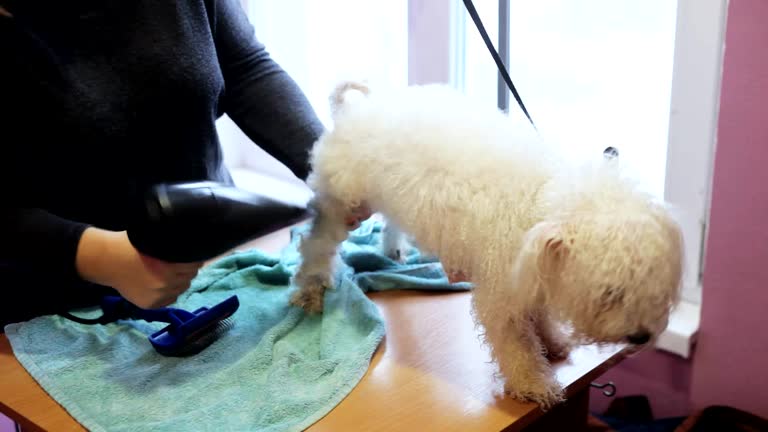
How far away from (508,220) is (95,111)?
1.65 feet

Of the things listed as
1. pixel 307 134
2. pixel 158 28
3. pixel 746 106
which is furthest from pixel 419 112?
pixel 746 106

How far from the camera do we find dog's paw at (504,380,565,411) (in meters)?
0.79

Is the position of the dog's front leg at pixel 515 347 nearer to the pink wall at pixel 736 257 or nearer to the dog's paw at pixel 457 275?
the dog's paw at pixel 457 275

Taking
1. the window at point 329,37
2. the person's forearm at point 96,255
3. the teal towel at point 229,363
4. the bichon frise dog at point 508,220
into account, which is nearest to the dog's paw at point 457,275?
the bichon frise dog at point 508,220

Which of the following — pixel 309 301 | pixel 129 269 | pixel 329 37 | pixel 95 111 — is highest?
pixel 329 37

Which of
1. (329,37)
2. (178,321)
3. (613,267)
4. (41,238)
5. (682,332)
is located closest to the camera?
(613,267)

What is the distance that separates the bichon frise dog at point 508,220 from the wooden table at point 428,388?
0.11 feet

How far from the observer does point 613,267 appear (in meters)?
0.70

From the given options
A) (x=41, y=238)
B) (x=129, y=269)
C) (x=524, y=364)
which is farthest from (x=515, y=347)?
(x=41, y=238)

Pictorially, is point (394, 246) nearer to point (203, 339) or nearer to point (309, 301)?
point (309, 301)

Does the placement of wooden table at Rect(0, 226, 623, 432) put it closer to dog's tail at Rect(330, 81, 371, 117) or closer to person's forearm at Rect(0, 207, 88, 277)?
person's forearm at Rect(0, 207, 88, 277)

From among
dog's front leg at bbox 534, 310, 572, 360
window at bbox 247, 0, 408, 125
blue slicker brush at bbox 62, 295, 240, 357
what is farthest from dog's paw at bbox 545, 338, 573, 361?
window at bbox 247, 0, 408, 125

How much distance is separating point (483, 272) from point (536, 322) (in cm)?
10

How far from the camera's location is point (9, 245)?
812 millimetres
